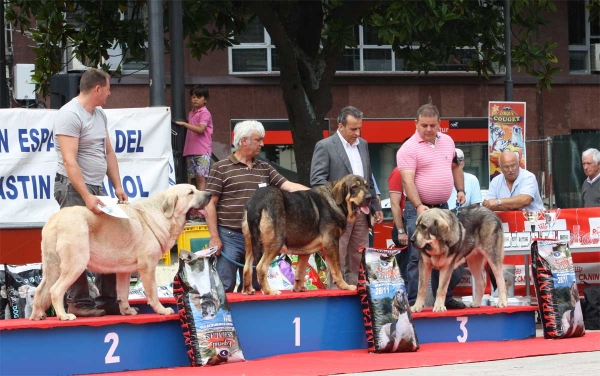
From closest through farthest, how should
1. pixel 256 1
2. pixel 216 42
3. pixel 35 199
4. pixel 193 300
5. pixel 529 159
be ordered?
1. pixel 193 300
2. pixel 35 199
3. pixel 256 1
4. pixel 216 42
5. pixel 529 159

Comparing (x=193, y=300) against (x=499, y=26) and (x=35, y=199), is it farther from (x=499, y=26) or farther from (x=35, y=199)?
(x=499, y=26)

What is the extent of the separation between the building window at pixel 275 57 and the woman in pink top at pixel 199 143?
36.4 feet

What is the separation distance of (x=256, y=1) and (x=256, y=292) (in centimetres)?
735

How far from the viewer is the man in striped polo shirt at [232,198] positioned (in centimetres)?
988

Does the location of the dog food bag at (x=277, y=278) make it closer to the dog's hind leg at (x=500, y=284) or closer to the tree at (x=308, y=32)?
the dog's hind leg at (x=500, y=284)

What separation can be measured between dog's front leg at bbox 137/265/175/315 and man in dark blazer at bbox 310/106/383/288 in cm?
221

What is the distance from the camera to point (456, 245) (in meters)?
9.81

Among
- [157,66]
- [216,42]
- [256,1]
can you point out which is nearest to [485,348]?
[157,66]

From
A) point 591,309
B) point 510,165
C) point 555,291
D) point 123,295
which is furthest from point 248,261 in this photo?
point 591,309

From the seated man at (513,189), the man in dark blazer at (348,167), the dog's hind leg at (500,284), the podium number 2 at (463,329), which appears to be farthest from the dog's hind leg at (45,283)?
the seated man at (513,189)

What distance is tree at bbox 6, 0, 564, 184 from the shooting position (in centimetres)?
1590

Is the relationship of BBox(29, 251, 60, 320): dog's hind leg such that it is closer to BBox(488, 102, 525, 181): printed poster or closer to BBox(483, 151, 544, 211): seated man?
BBox(483, 151, 544, 211): seated man

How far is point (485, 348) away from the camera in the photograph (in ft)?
31.5

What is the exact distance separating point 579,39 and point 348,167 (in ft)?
70.1
